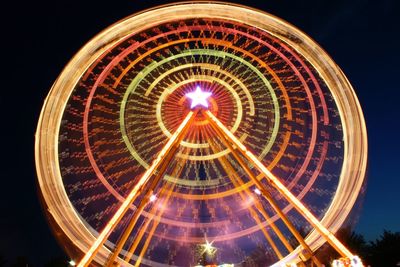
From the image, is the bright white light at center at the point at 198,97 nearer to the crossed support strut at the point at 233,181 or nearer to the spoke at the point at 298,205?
the crossed support strut at the point at 233,181

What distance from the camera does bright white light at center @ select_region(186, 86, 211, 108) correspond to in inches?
596

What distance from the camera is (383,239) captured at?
1172 inches

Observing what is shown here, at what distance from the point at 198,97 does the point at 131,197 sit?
474 centimetres

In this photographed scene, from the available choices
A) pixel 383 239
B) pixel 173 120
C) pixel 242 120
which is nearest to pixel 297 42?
Result: pixel 242 120

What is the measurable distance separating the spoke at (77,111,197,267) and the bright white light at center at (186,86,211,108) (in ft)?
1.35

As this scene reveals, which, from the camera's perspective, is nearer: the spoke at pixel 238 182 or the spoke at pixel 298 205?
the spoke at pixel 298 205

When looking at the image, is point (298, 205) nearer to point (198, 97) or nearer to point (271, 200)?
point (271, 200)

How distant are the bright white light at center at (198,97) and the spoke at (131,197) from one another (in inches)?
16.2

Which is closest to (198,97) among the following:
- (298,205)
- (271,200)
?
(271,200)

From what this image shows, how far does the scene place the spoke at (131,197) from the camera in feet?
37.3

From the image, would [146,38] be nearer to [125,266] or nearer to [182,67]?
[182,67]

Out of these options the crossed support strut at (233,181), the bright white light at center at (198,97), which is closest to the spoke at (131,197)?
the crossed support strut at (233,181)

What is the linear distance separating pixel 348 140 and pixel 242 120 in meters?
4.24

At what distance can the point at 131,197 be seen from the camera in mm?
12438
